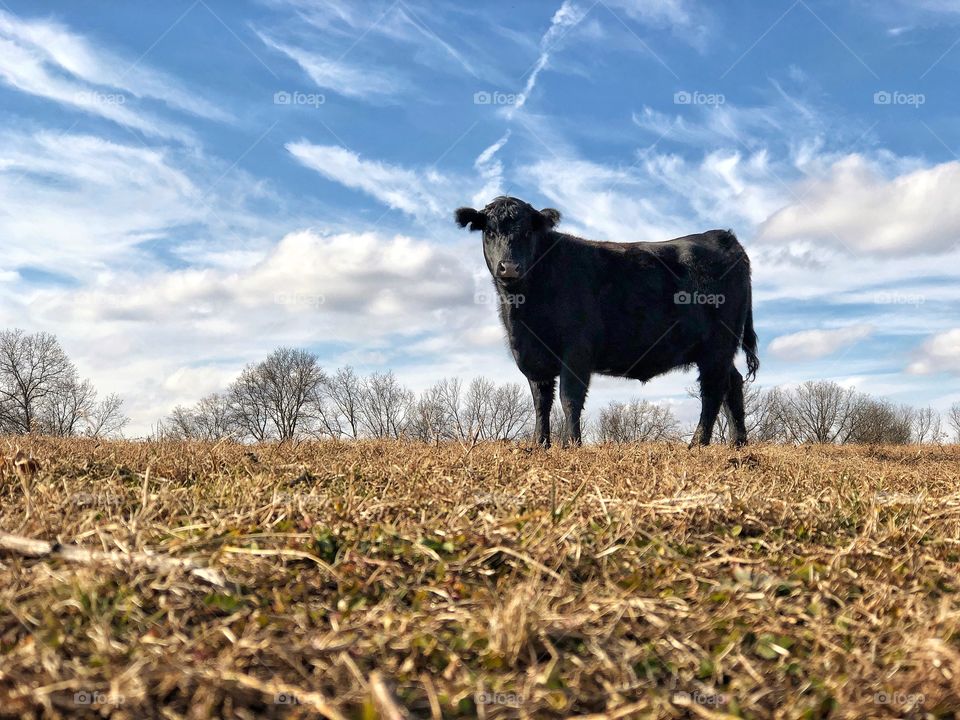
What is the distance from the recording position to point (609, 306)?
1092 centimetres

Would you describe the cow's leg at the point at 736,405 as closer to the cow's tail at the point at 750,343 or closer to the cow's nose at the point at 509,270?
the cow's tail at the point at 750,343

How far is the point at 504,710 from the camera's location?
97.0 inches

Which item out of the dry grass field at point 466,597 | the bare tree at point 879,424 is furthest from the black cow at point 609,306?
the bare tree at point 879,424

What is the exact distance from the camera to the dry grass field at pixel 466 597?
2.54 m

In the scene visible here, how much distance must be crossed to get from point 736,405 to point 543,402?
371 centimetres

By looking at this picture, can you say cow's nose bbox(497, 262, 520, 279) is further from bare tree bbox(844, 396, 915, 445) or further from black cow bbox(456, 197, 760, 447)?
bare tree bbox(844, 396, 915, 445)

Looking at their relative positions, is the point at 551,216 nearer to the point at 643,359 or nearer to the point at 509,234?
the point at 509,234

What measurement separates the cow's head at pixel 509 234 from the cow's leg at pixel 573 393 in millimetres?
1344

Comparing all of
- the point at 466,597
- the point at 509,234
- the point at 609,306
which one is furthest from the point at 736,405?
the point at 466,597

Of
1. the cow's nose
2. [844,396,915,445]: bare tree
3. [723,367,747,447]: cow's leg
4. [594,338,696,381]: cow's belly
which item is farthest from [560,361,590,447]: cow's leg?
[844,396,915,445]: bare tree

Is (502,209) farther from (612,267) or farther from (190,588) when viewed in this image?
(190,588)

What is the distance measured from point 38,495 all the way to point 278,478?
1383 millimetres

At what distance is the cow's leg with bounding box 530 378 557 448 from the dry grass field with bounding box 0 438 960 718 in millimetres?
5152

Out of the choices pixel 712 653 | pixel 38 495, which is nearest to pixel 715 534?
pixel 712 653
